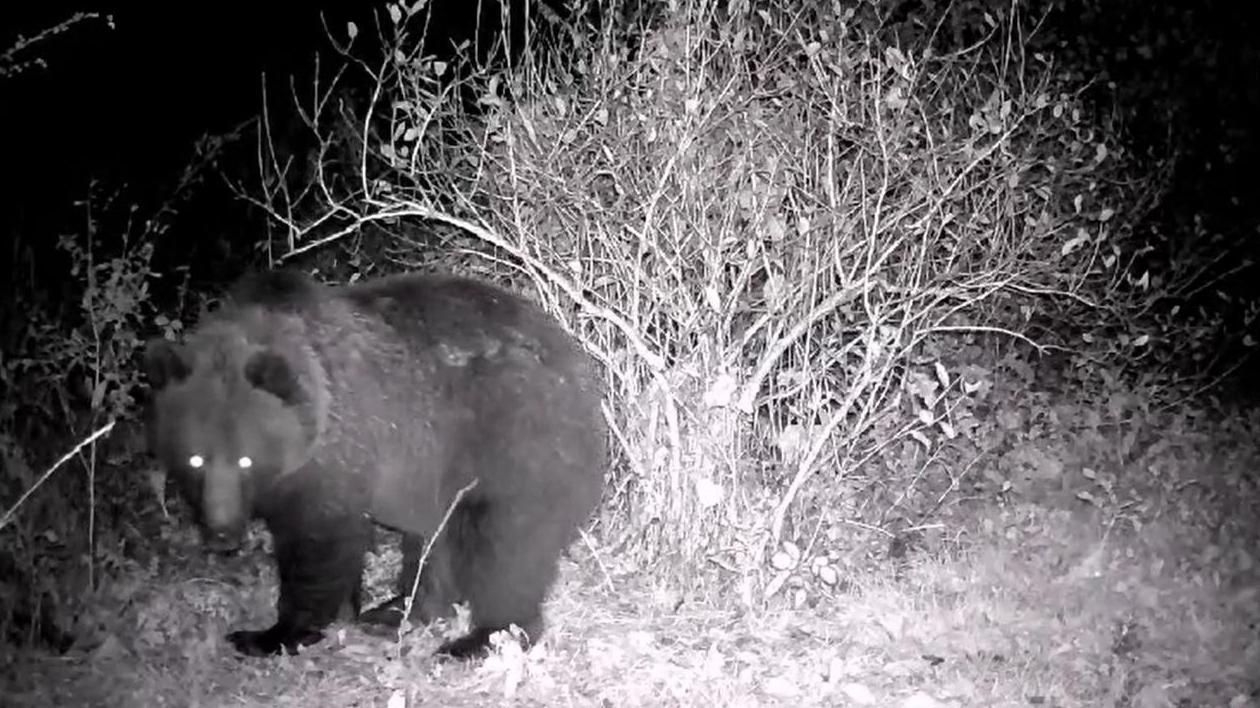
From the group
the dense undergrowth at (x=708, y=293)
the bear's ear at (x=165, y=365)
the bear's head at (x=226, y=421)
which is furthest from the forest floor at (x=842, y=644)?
the bear's ear at (x=165, y=365)

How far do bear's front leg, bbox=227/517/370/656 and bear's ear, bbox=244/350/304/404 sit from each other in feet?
2.19

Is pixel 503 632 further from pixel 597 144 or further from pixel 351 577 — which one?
pixel 597 144

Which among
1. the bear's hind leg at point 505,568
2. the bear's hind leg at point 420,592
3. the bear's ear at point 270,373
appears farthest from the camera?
the bear's hind leg at point 420,592

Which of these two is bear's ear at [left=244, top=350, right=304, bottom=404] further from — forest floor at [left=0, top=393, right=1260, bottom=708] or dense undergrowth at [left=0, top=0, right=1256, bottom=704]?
forest floor at [left=0, top=393, right=1260, bottom=708]

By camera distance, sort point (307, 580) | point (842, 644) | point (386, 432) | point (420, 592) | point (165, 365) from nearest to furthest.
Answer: point (165, 365) < point (386, 432) < point (307, 580) < point (842, 644) < point (420, 592)

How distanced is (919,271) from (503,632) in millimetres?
2477

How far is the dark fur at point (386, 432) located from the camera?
5156 mm

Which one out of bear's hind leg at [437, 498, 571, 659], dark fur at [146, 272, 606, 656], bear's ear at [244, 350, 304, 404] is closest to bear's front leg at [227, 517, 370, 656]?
dark fur at [146, 272, 606, 656]

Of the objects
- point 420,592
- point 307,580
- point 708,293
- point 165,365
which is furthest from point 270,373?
point 708,293

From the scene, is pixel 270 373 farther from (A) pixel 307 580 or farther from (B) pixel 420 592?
(B) pixel 420 592

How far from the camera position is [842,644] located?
5.70 m

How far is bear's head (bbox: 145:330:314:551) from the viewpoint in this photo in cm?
507

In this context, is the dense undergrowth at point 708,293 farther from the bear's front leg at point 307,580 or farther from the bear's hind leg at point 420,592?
the bear's hind leg at point 420,592

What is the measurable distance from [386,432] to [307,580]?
A: 0.73m
